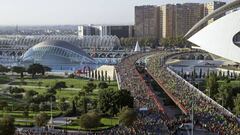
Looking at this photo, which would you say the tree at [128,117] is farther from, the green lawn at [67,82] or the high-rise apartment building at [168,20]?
the high-rise apartment building at [168,20]

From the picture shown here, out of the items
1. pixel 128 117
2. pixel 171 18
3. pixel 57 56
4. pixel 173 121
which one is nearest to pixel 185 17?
pixel 171 18

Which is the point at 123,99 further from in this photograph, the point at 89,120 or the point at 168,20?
the point at 168,20

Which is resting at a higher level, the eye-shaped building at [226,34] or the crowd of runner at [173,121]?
the eye-shaped building at [226,34]

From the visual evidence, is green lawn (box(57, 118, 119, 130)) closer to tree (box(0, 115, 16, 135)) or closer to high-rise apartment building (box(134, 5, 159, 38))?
tree (box(0, 115, 16, 135))

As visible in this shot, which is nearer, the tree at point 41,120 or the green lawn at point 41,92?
the tree at point 41,120

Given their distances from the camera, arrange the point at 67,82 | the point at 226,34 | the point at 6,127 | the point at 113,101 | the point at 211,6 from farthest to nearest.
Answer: the point at 211,6, the point at 67,82, the point at 226,34, the point at 113,101, the point at 6,127

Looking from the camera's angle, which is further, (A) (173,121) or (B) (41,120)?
(B) (41,120)

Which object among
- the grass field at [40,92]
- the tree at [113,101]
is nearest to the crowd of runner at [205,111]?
the tree at [113,101]

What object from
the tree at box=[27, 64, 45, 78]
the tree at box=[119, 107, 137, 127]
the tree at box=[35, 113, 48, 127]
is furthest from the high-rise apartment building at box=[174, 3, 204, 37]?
the tree at box=[119, 107, 137, 127]
